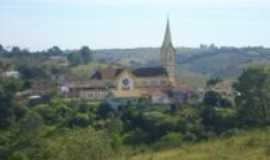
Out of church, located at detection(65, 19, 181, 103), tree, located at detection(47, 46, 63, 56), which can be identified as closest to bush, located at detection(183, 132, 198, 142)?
church, located at detection(65, 19, 181, 103)

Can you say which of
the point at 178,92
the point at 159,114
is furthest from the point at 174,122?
the point at 178,92

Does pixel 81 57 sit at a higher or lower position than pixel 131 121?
higher

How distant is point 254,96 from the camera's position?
34656 mm

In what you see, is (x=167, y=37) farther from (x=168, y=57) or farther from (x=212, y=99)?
(x=212, y=99)

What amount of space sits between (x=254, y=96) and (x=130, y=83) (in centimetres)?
1408

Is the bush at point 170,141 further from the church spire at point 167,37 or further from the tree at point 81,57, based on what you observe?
the tree at point 81,57

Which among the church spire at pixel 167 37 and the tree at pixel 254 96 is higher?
the church spire at pixel 167 37

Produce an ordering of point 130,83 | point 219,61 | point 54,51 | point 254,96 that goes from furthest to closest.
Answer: point 219,61 < point 54,51 < point 130,83 < point 254,96

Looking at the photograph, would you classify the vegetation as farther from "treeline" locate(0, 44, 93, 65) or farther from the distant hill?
the distant hill

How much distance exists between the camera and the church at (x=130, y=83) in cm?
4503

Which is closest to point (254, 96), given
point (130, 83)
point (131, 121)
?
point (131, 121)

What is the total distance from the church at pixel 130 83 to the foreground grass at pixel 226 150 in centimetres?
1342

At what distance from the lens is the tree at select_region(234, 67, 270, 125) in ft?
112

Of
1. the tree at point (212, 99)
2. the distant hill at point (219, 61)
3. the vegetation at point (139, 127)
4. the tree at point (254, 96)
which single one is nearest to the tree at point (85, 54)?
the distant hill at point (219, 61)
